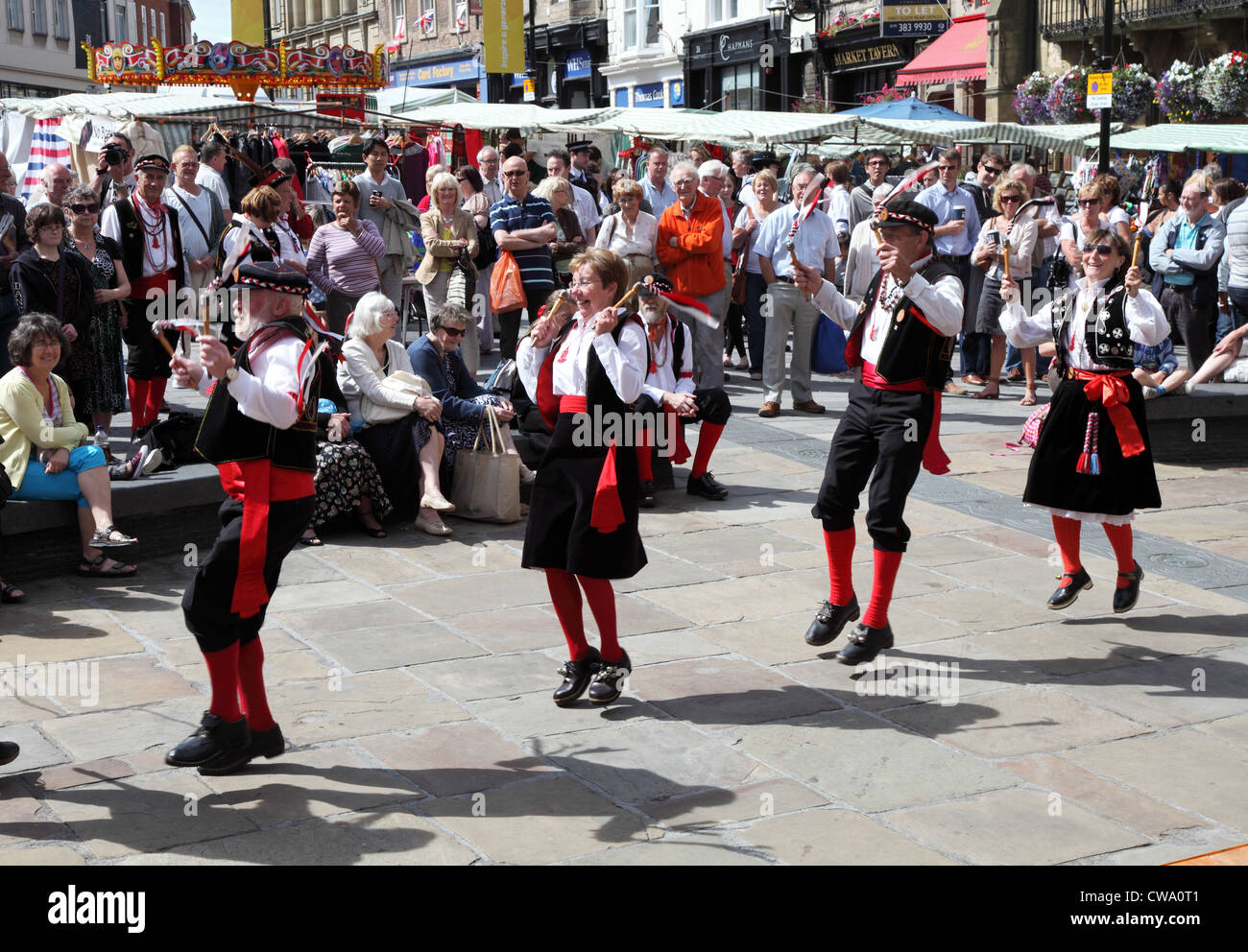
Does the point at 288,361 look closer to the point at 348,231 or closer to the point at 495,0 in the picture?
the point at 348,231

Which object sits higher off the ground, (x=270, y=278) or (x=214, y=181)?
(x=214, y=181)

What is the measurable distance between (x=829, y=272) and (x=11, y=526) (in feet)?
21.9

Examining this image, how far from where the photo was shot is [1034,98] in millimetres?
25938

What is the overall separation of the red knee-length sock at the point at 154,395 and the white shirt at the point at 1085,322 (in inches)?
222

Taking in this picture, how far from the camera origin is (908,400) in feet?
19.6

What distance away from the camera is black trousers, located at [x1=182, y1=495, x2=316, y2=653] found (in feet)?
15.4

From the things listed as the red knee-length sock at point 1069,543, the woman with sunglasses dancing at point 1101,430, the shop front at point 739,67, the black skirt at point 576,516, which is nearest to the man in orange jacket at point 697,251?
the woman with sunglasses dancing at point 1101,430

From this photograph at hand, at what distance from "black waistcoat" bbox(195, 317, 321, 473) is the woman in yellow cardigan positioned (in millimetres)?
2670

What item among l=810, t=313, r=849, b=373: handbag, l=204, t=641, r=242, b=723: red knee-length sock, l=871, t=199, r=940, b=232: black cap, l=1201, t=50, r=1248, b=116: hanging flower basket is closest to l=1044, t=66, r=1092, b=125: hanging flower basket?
l=1201, t=50, r=1248, b=116: hanging flower basket

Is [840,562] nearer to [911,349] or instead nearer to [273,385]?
[911,349]

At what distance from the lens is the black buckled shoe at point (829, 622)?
6.20m

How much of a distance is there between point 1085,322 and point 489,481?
11.4 feet

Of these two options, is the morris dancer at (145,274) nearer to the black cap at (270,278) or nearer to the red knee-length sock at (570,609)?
the red knee-length sock at (570,609)

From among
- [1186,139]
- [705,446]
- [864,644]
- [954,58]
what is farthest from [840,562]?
[954,58]
